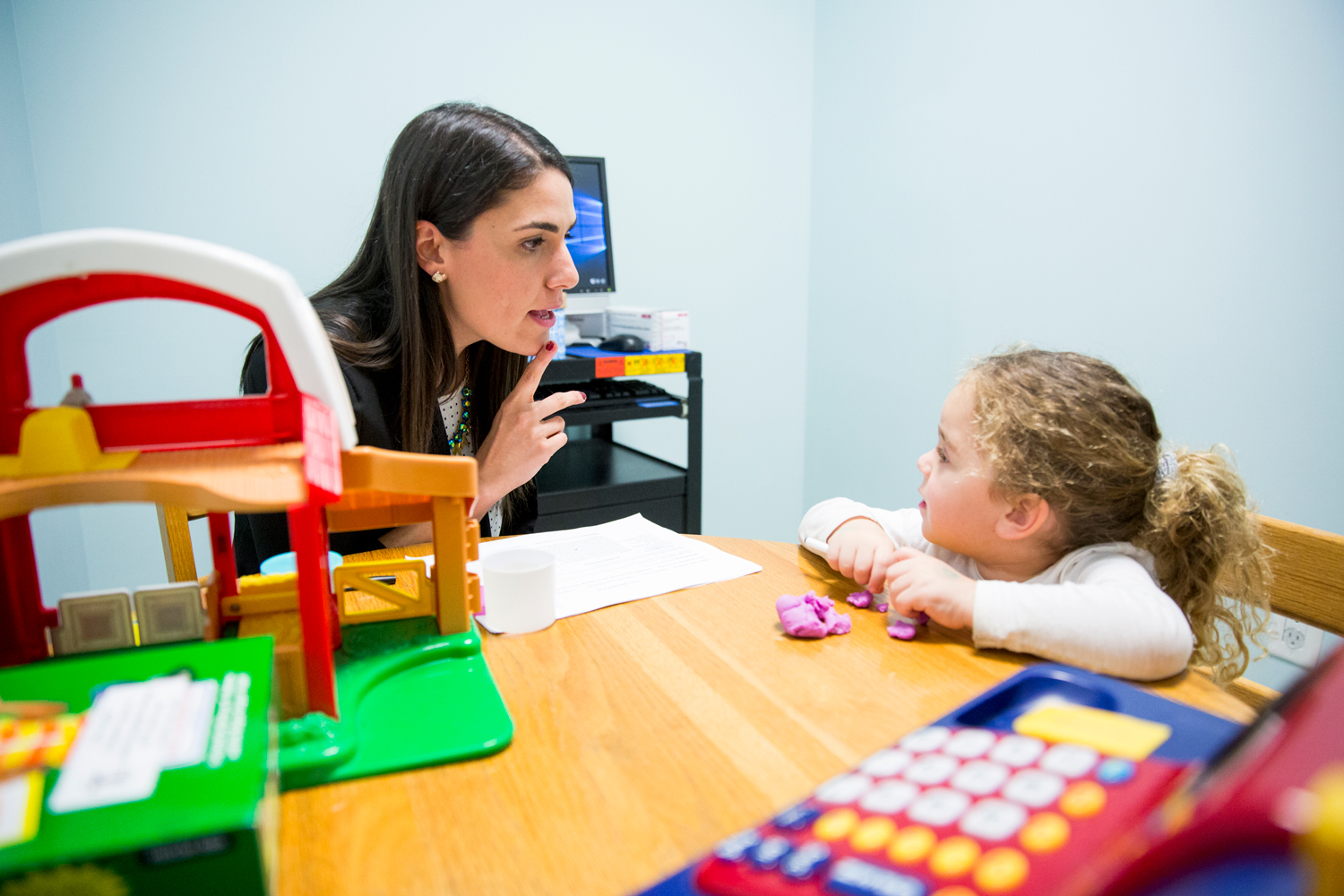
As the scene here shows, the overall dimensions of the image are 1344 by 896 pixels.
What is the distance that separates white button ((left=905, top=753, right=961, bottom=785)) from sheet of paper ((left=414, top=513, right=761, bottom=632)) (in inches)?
18.1

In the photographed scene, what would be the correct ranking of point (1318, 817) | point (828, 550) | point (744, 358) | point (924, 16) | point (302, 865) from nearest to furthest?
1. point (1318, 817)
2. point (302, 865)
3. point (828, 550)
4. point (924, 16)
5. point (744, 358)

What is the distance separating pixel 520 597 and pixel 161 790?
41 cm

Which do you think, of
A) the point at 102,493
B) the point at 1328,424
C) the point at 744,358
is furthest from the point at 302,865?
the point at 744,358

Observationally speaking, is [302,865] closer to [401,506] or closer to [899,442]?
[401,506]

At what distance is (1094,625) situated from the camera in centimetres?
71

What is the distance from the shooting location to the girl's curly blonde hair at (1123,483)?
827 mm

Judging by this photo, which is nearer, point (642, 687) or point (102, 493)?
point (102, 493)

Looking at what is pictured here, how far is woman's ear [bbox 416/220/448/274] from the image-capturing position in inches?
51.0

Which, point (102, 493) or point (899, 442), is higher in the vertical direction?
point (102, 493)

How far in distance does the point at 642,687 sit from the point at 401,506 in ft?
0.92

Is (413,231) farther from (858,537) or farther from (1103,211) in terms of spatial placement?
(1103,211)

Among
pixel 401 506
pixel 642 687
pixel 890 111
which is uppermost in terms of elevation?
pixel 890 111

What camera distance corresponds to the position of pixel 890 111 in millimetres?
2455

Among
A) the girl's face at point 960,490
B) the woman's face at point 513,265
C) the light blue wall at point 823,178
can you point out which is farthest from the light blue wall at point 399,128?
the girl's face at point 960,490
